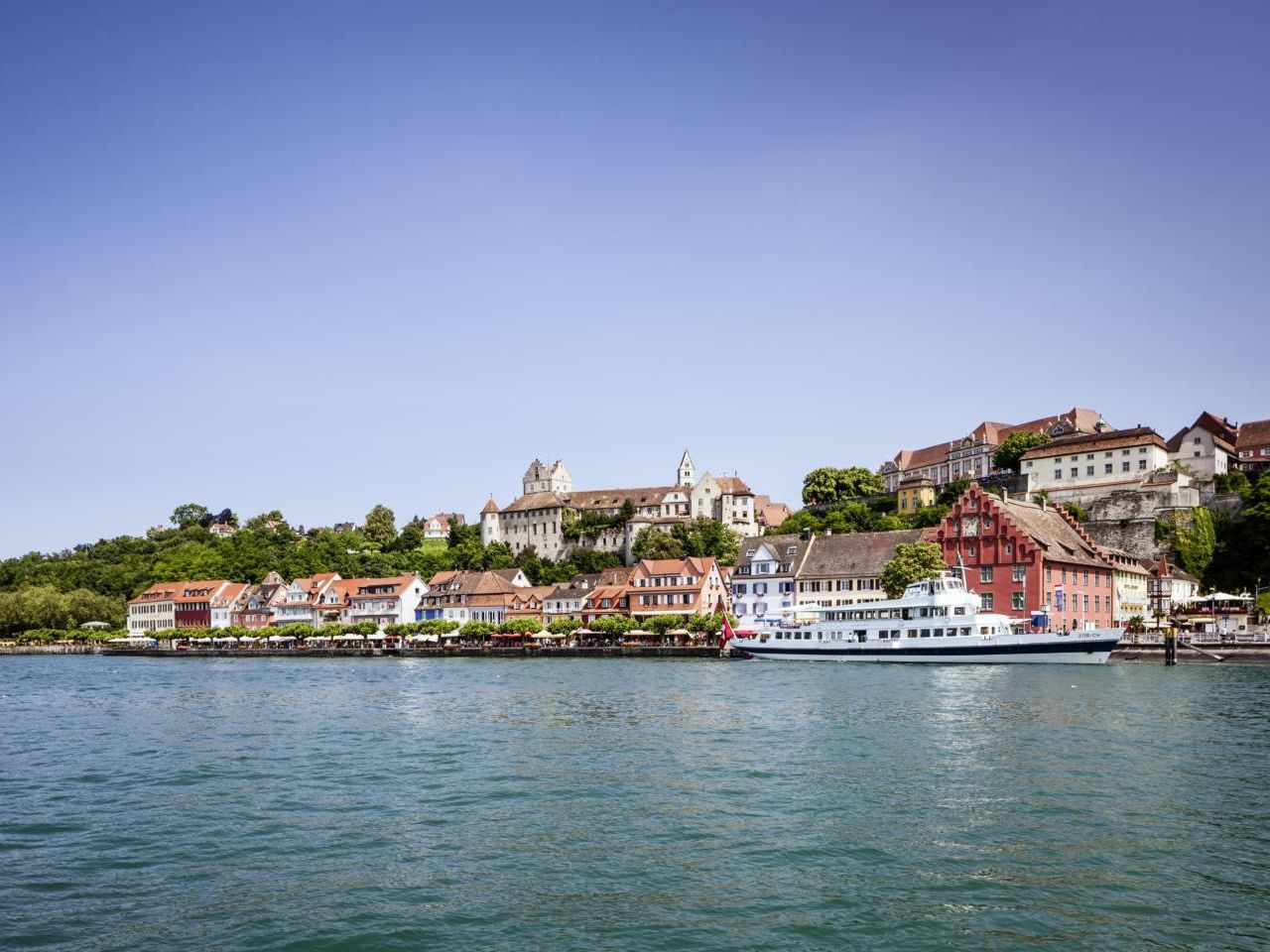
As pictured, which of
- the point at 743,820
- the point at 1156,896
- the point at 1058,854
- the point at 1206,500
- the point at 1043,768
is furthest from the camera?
the point at 1206,500

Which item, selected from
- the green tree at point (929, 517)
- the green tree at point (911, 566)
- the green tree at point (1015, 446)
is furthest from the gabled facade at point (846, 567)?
the green tree at point (1015, 446)

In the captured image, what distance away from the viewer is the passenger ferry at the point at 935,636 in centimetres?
6556

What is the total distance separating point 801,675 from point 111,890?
49.5m

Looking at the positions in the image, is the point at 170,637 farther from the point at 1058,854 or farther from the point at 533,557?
the point at 1058,854

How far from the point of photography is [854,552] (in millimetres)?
100812

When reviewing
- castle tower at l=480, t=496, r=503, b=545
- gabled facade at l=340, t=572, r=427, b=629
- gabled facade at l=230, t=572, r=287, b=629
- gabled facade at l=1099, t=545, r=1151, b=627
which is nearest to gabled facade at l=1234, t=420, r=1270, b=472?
gabled facade at l=1099, t=545, r=1151, b=627

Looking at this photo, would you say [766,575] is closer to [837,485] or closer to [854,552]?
[854,552]

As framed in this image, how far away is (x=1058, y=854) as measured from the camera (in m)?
18.8

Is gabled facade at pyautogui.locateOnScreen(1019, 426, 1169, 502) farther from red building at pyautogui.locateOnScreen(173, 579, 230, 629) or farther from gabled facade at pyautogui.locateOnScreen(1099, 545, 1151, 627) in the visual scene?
red building at pyautogui.locateOnScreen(173, 579, 230, 629)

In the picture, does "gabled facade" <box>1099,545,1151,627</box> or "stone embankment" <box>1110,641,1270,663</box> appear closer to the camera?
"stone embankment" <box>1110,641,1270,663</box>

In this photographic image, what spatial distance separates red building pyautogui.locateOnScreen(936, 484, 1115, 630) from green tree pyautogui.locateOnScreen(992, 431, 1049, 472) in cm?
3834

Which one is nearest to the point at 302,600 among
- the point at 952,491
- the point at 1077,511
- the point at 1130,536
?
the point at 952,491

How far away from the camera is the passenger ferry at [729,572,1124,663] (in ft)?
215

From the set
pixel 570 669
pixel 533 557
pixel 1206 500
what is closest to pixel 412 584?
pixel 533 557
